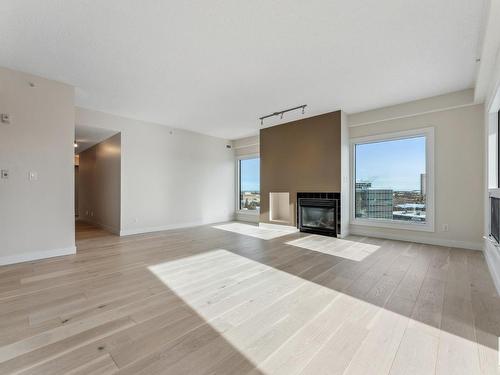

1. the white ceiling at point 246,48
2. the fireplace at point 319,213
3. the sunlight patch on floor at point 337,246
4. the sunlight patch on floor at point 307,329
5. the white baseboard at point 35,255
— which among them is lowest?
the sunlight patch on floor at point 337,246

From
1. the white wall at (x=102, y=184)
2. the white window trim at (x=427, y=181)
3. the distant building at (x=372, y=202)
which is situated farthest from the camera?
the white wall at (x=102, y=184)

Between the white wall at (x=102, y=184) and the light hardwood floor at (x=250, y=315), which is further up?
the white wall at (x=102, y=184)

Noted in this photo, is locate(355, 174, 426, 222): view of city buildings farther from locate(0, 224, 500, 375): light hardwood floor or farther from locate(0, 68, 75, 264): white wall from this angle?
locate(0, 68, 75, 264): white wall

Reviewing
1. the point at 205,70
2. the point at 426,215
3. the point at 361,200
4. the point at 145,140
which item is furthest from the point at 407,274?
the point at 145,140

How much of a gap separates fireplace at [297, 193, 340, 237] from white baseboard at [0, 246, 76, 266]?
180 inches

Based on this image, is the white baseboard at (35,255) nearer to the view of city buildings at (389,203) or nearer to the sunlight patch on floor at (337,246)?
the sunlight patch on floor at (337,246)

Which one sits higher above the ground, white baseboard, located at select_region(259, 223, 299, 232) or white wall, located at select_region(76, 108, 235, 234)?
white wall, located at select_region(76, 108, 235, 234)

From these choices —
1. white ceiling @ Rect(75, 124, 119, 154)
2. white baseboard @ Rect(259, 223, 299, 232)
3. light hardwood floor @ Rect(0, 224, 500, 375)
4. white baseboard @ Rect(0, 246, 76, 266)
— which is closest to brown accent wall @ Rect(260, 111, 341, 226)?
white baseboard @ Rect(259, 223, 299, 232)

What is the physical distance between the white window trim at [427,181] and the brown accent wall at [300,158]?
21.9 inches

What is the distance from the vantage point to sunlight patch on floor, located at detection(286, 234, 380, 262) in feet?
11.9

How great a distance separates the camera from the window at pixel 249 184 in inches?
294

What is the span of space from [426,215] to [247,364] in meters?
4.51

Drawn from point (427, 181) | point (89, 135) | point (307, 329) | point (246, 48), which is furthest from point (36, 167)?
point (427, 181)

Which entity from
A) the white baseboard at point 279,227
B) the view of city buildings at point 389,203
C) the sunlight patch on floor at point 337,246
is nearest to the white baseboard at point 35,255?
the sunlight patch on floor at point 337,246
